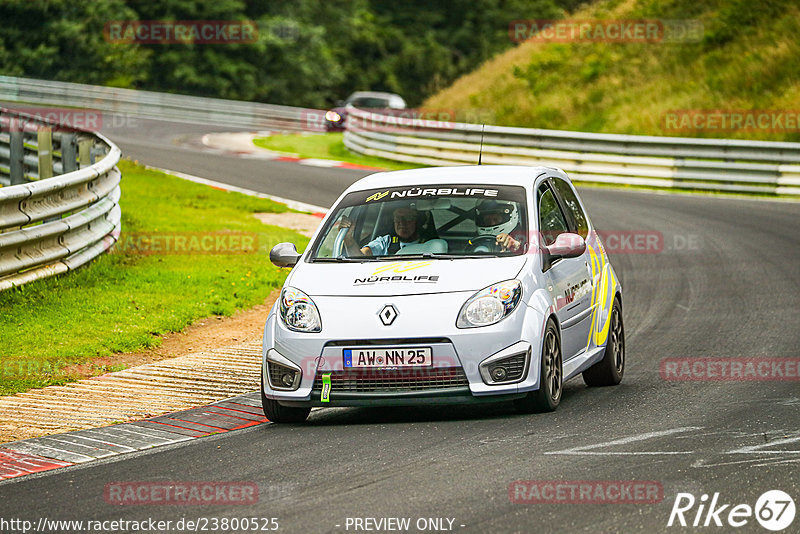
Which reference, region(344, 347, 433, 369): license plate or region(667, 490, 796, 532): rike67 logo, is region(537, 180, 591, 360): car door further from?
region(667, 490, 796, 532): rike67 logo

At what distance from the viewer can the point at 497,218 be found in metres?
8.82

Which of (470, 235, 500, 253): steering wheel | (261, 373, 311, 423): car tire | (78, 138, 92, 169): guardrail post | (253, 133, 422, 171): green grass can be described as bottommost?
(253, 133, 422, 171): green grass

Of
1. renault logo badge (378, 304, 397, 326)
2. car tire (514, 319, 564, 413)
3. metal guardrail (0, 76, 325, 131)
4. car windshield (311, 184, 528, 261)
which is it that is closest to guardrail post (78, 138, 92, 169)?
car windshield (311, 184, 528, 261)

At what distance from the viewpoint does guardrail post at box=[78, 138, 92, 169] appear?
16.5 meters

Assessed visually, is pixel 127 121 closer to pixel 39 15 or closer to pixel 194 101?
pixel 194 101

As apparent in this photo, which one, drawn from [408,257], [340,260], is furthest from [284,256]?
[408,257]

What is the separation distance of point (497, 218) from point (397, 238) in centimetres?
72

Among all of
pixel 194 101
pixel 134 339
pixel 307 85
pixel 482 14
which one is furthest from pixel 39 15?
pixel 134 339

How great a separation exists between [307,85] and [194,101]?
51.4 feet

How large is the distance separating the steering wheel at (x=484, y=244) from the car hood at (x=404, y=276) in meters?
0.22

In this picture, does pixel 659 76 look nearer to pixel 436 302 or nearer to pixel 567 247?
pixel 567 247

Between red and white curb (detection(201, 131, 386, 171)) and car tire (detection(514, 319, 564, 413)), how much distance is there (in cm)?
2017

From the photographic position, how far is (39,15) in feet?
164

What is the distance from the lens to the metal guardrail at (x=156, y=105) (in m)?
44.6
